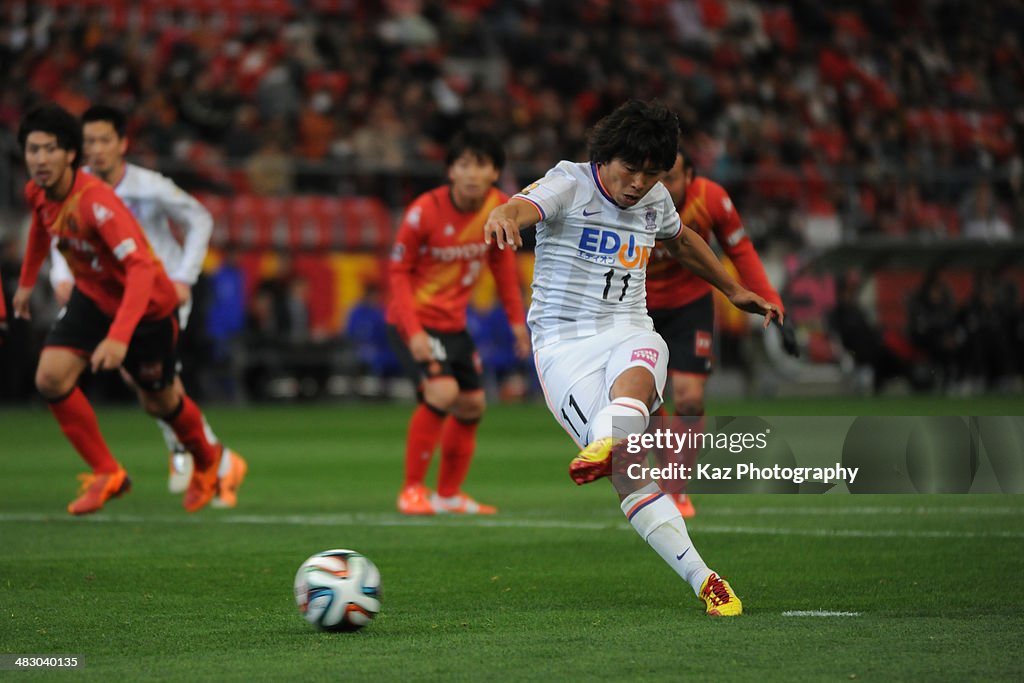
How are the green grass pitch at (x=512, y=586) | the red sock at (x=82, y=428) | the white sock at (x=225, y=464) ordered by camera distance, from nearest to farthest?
the green grass pitch at (x=512, y=586) < the red sock at (x=82, y=428) < the white sock at (x=225, y=464)

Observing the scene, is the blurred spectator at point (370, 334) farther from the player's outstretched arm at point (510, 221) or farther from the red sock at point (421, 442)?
the player's outstretched arm at point (510, 221)

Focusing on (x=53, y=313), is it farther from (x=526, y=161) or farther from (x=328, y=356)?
(x=526, y=161)

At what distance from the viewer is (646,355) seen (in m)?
6.20

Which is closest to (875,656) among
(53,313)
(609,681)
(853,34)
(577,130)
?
(609,681)

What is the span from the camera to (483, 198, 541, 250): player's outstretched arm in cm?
555

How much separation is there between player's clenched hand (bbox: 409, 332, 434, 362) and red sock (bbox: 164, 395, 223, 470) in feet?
4.54

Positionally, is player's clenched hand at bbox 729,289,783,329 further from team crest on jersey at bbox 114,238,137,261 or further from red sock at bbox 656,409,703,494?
team crest on jersey at bbox 114,238,137,261

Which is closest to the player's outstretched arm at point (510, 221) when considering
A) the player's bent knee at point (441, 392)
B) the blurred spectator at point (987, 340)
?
the player's bent knee at point (441, 392)

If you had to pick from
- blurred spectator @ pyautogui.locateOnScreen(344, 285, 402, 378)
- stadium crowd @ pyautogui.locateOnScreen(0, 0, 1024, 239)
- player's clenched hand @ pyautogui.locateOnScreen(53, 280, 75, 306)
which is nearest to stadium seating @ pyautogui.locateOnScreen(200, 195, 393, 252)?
stadium crowd @ pyautogui.locateOnScreen(0, 0, 1024, 239)

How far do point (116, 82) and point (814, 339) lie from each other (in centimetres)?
1081

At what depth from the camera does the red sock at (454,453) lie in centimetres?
1018

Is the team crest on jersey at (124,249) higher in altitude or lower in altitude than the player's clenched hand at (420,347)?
higher

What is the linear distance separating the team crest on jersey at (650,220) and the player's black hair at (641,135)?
0.31 meters

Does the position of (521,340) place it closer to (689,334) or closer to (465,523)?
(689,334)
